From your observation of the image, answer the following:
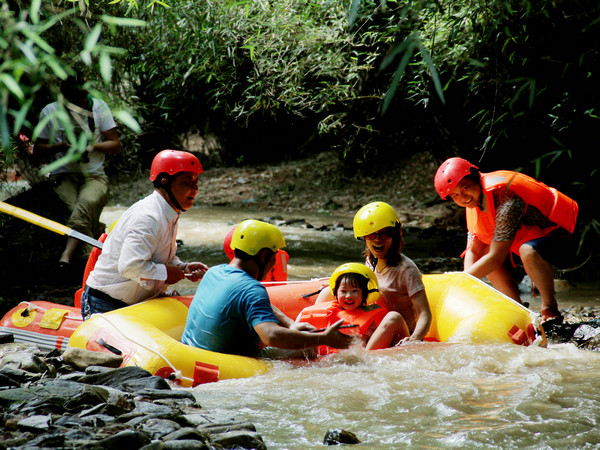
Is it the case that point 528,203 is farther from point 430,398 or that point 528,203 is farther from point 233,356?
point 233,356

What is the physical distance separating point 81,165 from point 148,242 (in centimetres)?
277

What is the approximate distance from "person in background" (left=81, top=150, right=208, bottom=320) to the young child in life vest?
3.71 feet

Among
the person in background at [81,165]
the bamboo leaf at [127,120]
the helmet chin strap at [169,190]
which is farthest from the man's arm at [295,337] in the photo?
the person in background at [81,165]

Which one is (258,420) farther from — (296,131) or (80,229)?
(296,131)

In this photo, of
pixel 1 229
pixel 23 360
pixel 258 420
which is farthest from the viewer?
pixel 1 229

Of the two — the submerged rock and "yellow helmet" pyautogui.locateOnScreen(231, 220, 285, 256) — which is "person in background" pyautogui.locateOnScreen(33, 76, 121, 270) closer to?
"yellow helmet" pyautogui.locateOnScreen(231, 220, 285, 256)

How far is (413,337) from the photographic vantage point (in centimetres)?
456

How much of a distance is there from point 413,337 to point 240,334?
3.99ft

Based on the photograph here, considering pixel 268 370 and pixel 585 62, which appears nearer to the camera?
pixel 585 62

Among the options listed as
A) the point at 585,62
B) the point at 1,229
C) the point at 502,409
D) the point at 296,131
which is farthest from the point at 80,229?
the point at 296,131

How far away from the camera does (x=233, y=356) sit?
411 cm

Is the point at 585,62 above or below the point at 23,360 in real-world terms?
above

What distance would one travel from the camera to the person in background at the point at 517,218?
17.1 feet

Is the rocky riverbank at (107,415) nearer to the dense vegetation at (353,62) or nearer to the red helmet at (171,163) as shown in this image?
the dense vegetation at (353,62)
